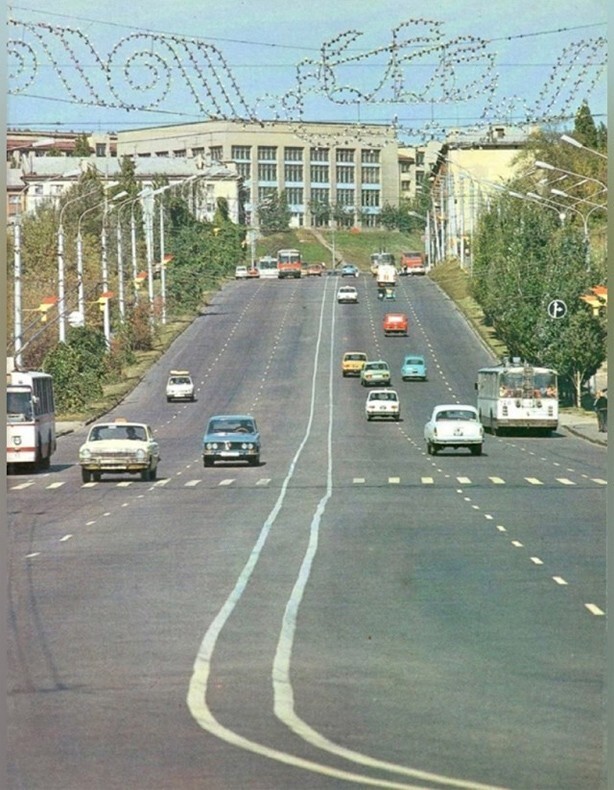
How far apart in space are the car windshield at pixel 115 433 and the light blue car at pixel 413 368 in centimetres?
1499

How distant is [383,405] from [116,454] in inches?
841

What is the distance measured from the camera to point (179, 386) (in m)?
60.0

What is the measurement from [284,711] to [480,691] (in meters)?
1.82

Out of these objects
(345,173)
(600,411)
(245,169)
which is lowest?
(600,411)

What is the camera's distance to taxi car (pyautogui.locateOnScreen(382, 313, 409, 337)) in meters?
60.8

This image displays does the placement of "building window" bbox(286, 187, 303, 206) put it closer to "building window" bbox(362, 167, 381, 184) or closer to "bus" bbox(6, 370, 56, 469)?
"building window" bbox(362, 167, 381, 184)

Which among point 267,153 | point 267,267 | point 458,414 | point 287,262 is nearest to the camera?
point 267,153

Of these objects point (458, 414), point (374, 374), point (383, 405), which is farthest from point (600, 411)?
point (383, 405)

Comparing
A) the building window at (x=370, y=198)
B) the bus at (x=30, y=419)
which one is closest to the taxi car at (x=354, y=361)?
the bus at (x=30, y=419)

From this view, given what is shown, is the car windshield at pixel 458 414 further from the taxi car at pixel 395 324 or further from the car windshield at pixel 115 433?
the car windshield at pixel 115 433

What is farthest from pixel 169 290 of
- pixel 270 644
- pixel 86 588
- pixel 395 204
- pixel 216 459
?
pixel 270 644

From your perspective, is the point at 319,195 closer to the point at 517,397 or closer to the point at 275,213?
the point at 275,213

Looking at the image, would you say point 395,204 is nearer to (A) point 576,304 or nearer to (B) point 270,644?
(A) point 576,304

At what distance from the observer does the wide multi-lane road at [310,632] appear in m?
13.6
